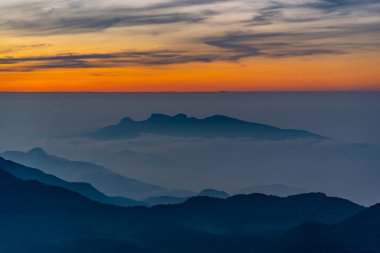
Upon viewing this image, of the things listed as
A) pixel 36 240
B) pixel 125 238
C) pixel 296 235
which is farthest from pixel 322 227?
pixel 36 240

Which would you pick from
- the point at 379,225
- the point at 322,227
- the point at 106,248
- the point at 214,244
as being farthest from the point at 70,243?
the point at 379,225

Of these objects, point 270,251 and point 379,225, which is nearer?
point 379,225

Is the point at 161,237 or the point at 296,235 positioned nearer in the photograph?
the point at 296,235

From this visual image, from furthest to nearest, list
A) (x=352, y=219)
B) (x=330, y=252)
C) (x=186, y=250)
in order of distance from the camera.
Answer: (x=186, y=250) → (x=352, y=219) → (x=330, y=252)

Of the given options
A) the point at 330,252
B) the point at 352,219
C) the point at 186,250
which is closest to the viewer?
the point at 330,252

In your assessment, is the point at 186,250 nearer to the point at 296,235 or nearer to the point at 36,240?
the point at 296,235

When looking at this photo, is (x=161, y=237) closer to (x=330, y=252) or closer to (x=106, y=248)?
(x=106, y=248)
